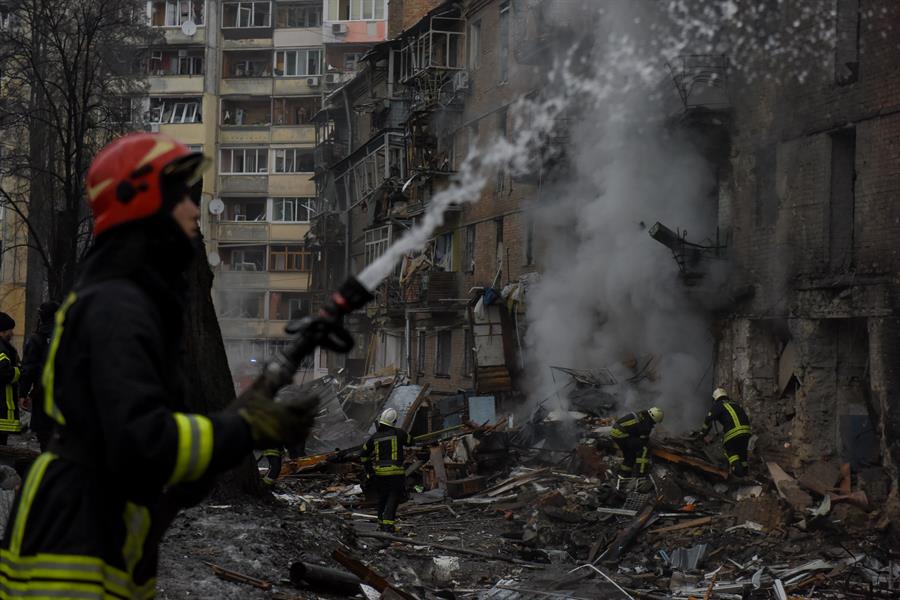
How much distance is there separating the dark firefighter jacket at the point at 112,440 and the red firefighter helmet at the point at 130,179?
0.18 ft

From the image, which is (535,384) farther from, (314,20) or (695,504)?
(314,20)

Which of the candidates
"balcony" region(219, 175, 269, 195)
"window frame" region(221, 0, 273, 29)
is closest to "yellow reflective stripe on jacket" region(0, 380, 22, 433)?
"balcony" region(219, 175, 269, 195)

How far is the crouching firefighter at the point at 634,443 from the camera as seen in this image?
17.1 metres

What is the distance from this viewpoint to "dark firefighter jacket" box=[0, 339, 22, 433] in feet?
37.5

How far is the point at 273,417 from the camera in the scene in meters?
2.87

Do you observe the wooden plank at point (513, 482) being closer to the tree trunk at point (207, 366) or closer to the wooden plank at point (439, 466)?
the wooden plank at point (439, 466)

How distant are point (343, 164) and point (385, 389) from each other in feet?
47.8

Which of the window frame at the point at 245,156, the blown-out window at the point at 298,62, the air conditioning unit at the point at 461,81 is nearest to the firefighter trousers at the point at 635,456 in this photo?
the air conditioning unit at the point at 461,81

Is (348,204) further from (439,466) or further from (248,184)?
(439,466)

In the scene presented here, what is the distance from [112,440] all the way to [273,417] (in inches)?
16.5

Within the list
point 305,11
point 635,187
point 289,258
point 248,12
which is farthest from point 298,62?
point 635,187

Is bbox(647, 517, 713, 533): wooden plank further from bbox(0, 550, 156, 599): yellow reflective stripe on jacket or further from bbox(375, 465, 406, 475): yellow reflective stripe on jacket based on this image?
bbox(0, 550, 156, 599): yellow reflective stripe on jacket

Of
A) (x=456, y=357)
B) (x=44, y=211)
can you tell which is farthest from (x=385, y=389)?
(x=44, y=211)

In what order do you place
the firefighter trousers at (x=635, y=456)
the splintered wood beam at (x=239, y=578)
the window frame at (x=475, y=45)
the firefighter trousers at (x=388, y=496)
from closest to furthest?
the splintered wood beam at (x=239, y=578) < the firefighter trousers at (x=388, y=496) < the firefighter trousers at (x=635, y=456) < the window frame at (x=475, y=45)
